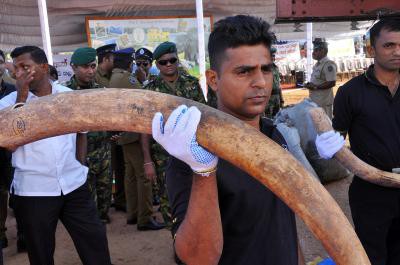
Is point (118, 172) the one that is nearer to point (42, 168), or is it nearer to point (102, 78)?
point (102, 78)

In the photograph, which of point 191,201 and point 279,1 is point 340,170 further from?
point 191,201

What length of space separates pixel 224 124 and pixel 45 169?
6.75ft

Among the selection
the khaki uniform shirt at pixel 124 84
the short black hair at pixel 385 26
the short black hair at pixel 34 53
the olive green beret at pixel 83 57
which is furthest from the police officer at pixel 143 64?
the short black hair at pixel 385 26

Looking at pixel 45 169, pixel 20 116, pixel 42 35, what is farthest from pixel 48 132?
pixel 42 35

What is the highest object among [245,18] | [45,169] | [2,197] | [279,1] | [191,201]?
[279,1]

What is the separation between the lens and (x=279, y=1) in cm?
257

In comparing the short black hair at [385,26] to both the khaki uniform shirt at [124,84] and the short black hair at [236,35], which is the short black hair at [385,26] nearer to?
the short black hair at [236,35]

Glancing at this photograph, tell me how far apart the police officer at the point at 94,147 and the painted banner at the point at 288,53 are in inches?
611

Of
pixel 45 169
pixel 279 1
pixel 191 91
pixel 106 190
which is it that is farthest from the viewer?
pixel 106 190

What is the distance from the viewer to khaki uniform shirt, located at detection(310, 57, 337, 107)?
7.16 meters

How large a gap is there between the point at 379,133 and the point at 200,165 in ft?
6.33

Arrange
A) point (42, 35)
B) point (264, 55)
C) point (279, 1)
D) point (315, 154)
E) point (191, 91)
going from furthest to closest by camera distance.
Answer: point (42, 35) < point (315, 154) < point (191, 91) < point (279, 1) < point (264, 55)

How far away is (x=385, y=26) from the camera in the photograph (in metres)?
2.57

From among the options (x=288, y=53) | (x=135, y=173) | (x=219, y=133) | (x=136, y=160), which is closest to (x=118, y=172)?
(x=135, y=173)
